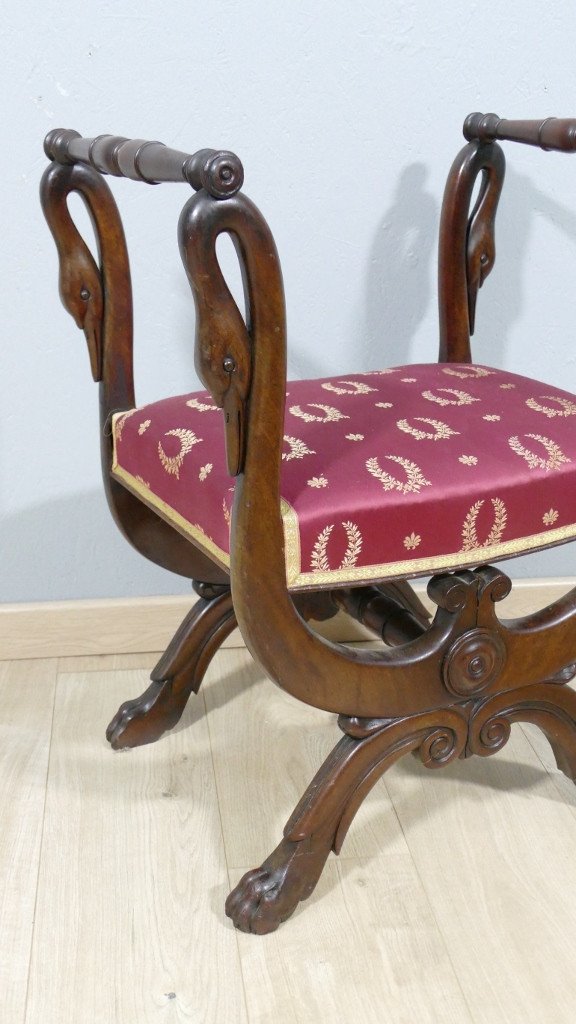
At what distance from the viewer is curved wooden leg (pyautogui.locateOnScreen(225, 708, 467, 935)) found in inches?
42.5

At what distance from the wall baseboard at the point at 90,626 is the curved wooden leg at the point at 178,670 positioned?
233 mm

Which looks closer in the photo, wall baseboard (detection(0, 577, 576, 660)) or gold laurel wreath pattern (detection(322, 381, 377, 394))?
gold laurel wreath pattern (detection(322, 381, 377, 394))

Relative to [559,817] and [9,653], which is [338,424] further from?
[9,653]

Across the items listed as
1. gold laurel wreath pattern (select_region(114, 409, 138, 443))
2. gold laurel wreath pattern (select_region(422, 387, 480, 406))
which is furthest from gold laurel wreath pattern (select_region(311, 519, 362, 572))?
gold laurel wreath pattern (select_region(114, 409, 138, 443))

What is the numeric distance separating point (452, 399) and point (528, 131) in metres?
0.31

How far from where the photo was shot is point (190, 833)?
1.23m

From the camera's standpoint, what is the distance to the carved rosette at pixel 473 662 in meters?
1.08

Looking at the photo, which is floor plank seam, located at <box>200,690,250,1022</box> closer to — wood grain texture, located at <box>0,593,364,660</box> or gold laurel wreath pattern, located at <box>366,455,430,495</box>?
wood grain texture, located at <box>0,593,364,660</box>

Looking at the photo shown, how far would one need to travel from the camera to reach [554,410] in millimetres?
1127

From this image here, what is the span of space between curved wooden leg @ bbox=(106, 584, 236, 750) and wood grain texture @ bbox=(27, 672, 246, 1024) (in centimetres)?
3

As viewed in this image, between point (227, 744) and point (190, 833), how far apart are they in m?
0.19

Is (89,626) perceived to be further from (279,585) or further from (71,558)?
(279,585)

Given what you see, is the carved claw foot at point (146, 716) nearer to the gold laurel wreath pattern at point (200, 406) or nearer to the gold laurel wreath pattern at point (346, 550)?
the gold laurel wreath pattern at point (200, 406)

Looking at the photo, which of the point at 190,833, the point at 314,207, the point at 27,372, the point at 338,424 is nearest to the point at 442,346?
the point at 314,207
